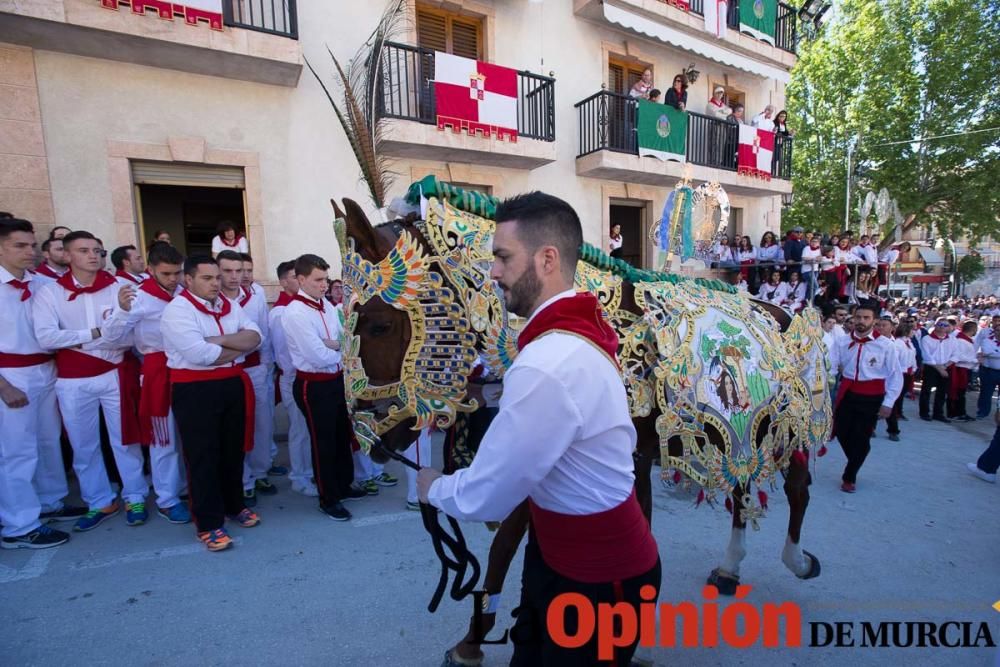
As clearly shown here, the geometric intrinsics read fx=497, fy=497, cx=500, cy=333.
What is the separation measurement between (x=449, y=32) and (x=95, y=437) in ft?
26.8

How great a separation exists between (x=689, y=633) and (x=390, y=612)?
1.60 metres

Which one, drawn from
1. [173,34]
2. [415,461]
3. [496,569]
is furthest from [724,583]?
[173,34]


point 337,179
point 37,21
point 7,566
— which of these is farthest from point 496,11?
point 7,566

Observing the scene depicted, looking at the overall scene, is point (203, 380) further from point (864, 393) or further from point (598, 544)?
point (864, 393)

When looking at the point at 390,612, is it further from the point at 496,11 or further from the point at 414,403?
the point at 496,11

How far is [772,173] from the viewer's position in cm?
1315

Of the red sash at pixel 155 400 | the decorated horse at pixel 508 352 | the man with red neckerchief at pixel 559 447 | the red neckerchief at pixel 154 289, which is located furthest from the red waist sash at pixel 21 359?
the man with red neckerchief at pixel 559 447

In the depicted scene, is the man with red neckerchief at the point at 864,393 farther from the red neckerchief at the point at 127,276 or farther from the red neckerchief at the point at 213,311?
the red neckerchief at the point at 127,276

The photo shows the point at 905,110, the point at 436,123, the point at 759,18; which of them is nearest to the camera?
the point at 436,123

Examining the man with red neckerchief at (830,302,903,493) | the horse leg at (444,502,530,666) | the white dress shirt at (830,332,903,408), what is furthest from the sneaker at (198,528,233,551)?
the white dress shirt at (830,332,903,408)

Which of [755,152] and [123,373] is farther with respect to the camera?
[755,152]

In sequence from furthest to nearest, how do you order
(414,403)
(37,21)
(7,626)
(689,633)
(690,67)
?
(690,67), (37,21), (7,626), (689,633), (414,403)

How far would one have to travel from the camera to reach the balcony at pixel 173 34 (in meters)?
5.44

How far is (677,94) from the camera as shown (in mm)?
10641
